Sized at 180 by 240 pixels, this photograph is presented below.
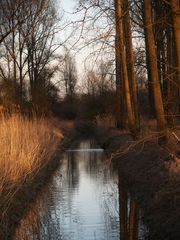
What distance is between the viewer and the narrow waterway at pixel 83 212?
31.8 ft

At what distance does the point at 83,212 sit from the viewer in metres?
11.8

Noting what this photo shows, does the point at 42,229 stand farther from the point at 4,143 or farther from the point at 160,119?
→ the point at 160,119

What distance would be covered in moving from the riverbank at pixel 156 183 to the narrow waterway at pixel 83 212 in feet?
1.01

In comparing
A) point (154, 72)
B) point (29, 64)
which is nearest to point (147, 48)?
point (154, 72)

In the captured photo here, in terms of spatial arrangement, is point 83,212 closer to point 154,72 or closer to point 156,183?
point 156,183

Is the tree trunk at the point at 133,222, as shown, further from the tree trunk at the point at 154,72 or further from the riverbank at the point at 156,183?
the tree trunk at the point at 154,72

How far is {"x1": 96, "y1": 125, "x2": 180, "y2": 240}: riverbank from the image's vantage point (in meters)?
8.78

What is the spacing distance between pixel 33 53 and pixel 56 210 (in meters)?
32.5

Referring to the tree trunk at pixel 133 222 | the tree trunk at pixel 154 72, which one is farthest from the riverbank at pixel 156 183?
the tree trunk at pixel 154 72

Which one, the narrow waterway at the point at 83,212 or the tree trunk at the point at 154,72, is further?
the tree trunk at the point at 154,72

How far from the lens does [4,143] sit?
1263 centimetres

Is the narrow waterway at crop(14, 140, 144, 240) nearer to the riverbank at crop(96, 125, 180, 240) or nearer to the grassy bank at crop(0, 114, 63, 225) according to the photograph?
the riverbank at crop(96, 125, 180, 240)

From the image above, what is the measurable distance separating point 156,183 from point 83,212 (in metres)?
1.78

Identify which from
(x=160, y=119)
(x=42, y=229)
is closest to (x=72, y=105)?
(x=160, y=119)
